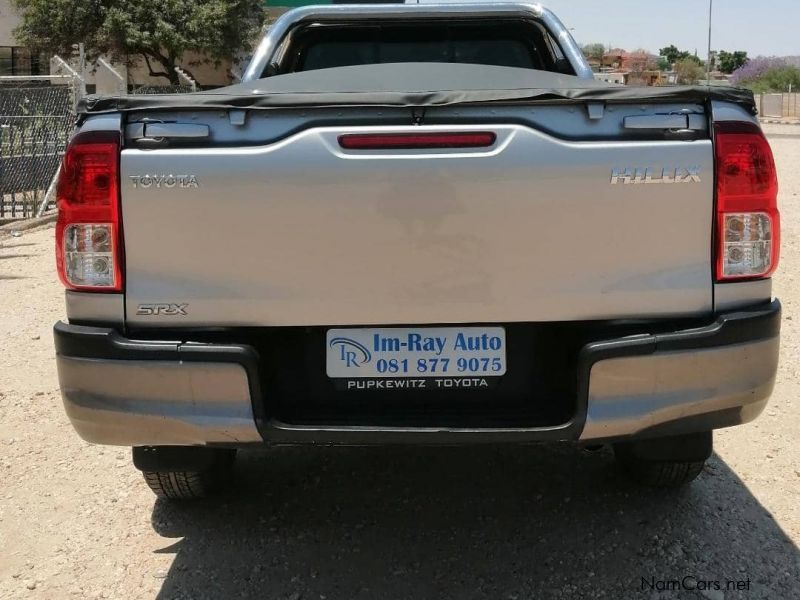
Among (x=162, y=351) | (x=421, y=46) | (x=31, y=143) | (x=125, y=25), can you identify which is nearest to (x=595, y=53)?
(x=125, y=25)

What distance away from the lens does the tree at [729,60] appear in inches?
4396

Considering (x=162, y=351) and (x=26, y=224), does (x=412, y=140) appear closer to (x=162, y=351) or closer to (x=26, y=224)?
(x=162, y=351)

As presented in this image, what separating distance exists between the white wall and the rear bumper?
37660 mm

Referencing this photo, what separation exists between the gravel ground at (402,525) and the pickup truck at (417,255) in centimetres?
65

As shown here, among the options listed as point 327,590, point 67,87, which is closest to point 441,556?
point 327,590

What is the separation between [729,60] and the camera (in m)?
113

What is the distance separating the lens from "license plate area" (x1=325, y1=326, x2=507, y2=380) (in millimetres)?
2740

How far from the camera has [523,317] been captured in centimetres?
269

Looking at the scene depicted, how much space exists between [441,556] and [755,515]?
1.30m

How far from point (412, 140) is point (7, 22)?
39.3 metres

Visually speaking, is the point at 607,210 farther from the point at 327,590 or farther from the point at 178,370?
the point at 327,590

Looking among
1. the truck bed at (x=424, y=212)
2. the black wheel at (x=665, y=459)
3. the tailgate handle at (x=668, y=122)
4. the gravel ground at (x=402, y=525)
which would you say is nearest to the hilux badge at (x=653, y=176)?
the truck bed at (x=424, y=212)

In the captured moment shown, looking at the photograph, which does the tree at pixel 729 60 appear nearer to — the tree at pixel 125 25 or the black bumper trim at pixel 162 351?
the tree at pixel 125 25

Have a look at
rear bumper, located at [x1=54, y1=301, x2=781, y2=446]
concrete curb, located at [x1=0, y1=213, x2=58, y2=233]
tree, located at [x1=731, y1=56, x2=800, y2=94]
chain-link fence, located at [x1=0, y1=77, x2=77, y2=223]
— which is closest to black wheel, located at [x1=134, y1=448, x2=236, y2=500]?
rear bumper, located at [x1=54, y1=301, x2=781, y2=446]
